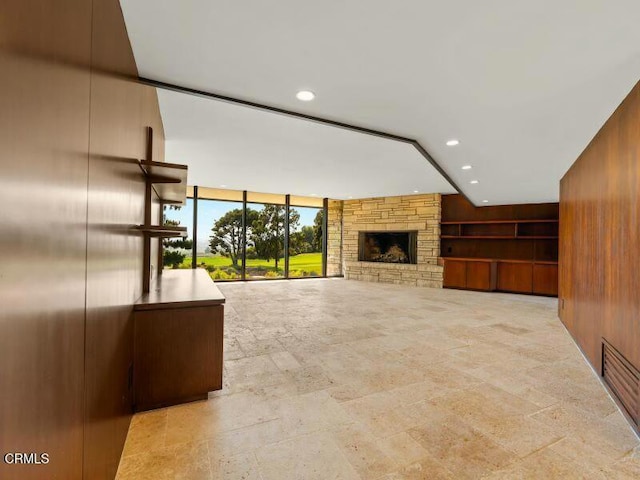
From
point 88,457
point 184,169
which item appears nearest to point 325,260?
point 184,169

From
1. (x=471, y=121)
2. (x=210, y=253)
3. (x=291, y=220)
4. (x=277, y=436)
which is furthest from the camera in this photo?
(x=291, y=220)

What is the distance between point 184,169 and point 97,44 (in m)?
1.06

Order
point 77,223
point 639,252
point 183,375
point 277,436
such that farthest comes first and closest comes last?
point 183,375 → point 639,252 → point 277,436 → point 77,223

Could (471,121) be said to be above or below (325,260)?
above

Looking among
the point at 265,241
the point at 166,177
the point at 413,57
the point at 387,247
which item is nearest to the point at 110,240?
the point at 166,177

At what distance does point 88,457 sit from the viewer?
1122 mm

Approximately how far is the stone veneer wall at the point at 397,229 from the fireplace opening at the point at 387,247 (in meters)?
0.17

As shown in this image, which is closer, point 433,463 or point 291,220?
point 433,463

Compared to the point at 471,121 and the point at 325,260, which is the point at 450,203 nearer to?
the point at 325,260

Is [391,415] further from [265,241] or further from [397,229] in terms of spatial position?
[265,241]

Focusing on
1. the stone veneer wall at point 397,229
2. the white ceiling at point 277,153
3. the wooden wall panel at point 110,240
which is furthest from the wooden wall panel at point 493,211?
the wooden wall panel at point 110,240

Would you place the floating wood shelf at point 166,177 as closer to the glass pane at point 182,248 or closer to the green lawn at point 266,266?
the glass pane at point 182,248

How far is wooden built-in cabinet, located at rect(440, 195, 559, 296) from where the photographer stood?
7193 mm

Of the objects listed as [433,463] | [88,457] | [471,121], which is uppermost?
[471,121]
